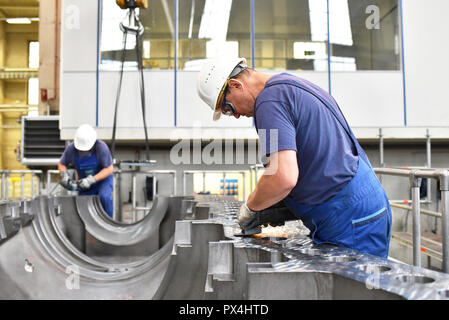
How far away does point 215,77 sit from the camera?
1555 mm

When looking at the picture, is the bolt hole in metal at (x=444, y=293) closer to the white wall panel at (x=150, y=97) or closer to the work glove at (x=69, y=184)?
the work glove at (x=69, y=184)

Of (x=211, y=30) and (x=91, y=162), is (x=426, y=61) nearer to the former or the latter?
(x=211, y=30)

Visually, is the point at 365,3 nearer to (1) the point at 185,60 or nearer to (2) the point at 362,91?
(2) the point at 362,91

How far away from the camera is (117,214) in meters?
7.11

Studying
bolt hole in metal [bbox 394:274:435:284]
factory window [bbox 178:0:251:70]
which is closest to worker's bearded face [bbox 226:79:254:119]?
bolt hole in metal [bbox 394:274:435:284]

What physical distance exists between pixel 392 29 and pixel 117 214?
245 inches

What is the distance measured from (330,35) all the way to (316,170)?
6.28 m

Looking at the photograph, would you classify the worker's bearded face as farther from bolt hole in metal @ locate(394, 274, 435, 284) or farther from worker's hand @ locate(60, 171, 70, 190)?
worker's hand @ locate(60, 171, 70, 190)

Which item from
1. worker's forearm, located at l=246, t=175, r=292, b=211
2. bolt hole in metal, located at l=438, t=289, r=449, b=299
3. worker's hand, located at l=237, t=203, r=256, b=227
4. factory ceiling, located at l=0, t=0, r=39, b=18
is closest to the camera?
bolt hole in metal, located at l=438, t=289, r=449, b=299

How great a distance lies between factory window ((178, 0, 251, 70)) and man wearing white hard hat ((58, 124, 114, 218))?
103 inches

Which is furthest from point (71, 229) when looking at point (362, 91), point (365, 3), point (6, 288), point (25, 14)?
point (25, 14)

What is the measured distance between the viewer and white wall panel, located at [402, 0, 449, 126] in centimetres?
675

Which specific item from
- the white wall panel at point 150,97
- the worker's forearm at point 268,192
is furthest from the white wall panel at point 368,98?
the worker's forearm at point 268,192

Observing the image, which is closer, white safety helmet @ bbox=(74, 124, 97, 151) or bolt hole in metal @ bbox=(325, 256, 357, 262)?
bolt hole in metal @ bbox=(325, 256, 357, 262)
